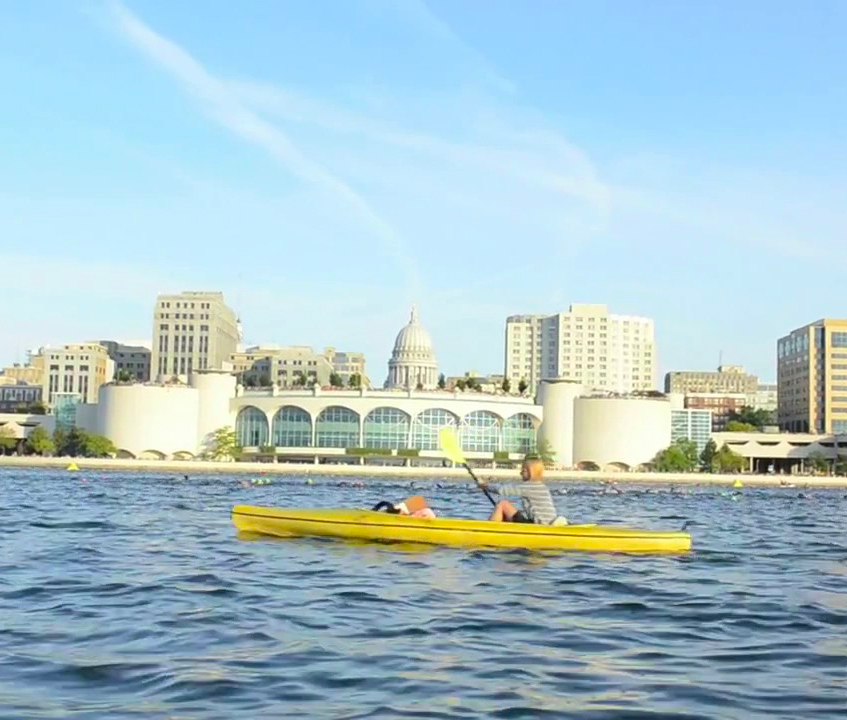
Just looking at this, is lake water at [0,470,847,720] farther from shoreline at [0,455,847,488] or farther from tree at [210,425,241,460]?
tree at [210,425,241,460]

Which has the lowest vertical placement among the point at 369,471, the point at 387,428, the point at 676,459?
the point at 369,471

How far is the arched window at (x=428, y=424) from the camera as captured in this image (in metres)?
147

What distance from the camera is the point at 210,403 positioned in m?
149

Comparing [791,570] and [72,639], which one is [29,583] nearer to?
[72,639]

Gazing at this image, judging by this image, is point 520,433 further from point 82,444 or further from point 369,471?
point 82,444

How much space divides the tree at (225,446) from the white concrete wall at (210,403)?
6.70ft

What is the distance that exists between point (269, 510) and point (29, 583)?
29.9 feet

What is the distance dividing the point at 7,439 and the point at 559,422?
224 feet

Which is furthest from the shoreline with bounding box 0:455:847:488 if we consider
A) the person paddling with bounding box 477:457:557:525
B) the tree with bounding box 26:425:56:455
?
the person paddling with bounding box 477:457:557:525

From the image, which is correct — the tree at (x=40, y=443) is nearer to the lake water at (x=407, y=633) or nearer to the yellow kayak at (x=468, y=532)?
the yellow kayak at (x=468, y=532)

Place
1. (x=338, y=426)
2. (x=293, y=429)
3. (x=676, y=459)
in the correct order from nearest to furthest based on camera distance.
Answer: (x=676, y=459) → (x=338, y=426) → (x=293, y=429)

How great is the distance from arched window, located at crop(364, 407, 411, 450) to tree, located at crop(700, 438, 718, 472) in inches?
1546

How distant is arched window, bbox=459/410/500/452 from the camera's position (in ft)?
486

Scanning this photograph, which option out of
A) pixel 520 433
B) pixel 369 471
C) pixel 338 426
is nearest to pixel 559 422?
pixel 520 433
